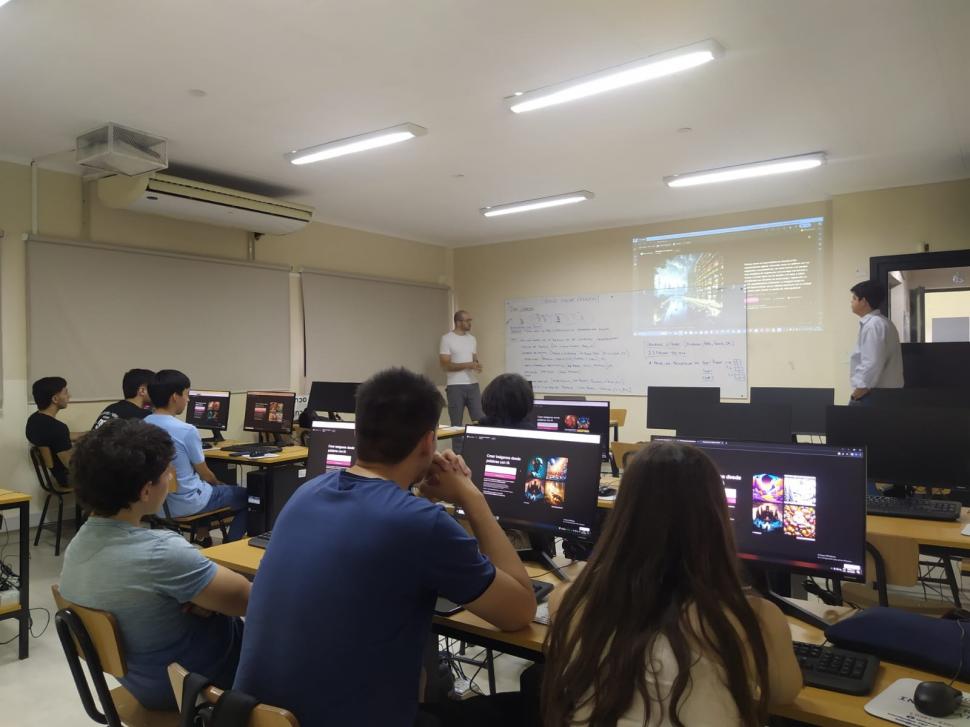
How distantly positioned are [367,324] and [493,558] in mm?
6485

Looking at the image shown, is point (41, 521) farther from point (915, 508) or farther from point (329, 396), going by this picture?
point (915, 508)

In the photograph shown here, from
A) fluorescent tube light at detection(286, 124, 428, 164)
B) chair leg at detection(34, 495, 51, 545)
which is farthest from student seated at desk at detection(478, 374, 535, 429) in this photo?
chair leg at detection(34, 495, 51, 545)

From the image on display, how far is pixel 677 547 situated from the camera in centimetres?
118

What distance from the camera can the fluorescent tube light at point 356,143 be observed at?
4477 mm

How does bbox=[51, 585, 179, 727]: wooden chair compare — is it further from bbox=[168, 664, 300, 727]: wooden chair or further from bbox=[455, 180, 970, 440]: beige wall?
bbox=[455, 180, 970, 440]: beige wall

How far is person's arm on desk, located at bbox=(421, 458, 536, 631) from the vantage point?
147cm

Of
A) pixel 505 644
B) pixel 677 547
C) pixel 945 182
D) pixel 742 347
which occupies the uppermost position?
pixel 945 182

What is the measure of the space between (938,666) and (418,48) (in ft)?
10.5

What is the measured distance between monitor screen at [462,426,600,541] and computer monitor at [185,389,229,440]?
3.87m

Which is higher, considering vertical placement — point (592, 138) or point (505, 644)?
point (592, 138)

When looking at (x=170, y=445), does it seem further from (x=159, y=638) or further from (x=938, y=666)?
(x=938, y=666)

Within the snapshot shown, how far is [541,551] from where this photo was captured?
2291 millimetres

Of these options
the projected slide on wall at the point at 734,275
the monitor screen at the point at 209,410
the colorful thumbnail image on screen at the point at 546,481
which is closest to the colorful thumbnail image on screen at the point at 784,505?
the colorful thumbnail image on screen at the point at 546,481

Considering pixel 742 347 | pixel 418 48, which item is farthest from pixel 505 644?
pixel 742 347
